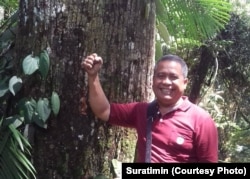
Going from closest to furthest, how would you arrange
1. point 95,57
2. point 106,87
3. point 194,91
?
point 95,57
point 106,87
point 194,91

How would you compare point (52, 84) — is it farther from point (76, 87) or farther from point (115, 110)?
point (115, 110)

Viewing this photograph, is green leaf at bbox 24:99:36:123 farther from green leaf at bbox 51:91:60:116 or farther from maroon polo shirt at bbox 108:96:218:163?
maroon polo shirt at bbox 108:96:218:163

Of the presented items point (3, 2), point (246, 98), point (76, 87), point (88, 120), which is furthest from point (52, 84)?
point (246, 98)

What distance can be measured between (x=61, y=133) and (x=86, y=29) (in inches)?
23.0

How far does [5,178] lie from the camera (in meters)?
2.32

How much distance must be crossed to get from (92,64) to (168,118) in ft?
1.63

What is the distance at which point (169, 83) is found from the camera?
7.56ft

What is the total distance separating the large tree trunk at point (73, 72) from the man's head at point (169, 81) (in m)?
0.25

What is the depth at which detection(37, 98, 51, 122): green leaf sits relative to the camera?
2.29 meters

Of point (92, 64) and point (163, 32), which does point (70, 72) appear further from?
point (163, 32)
